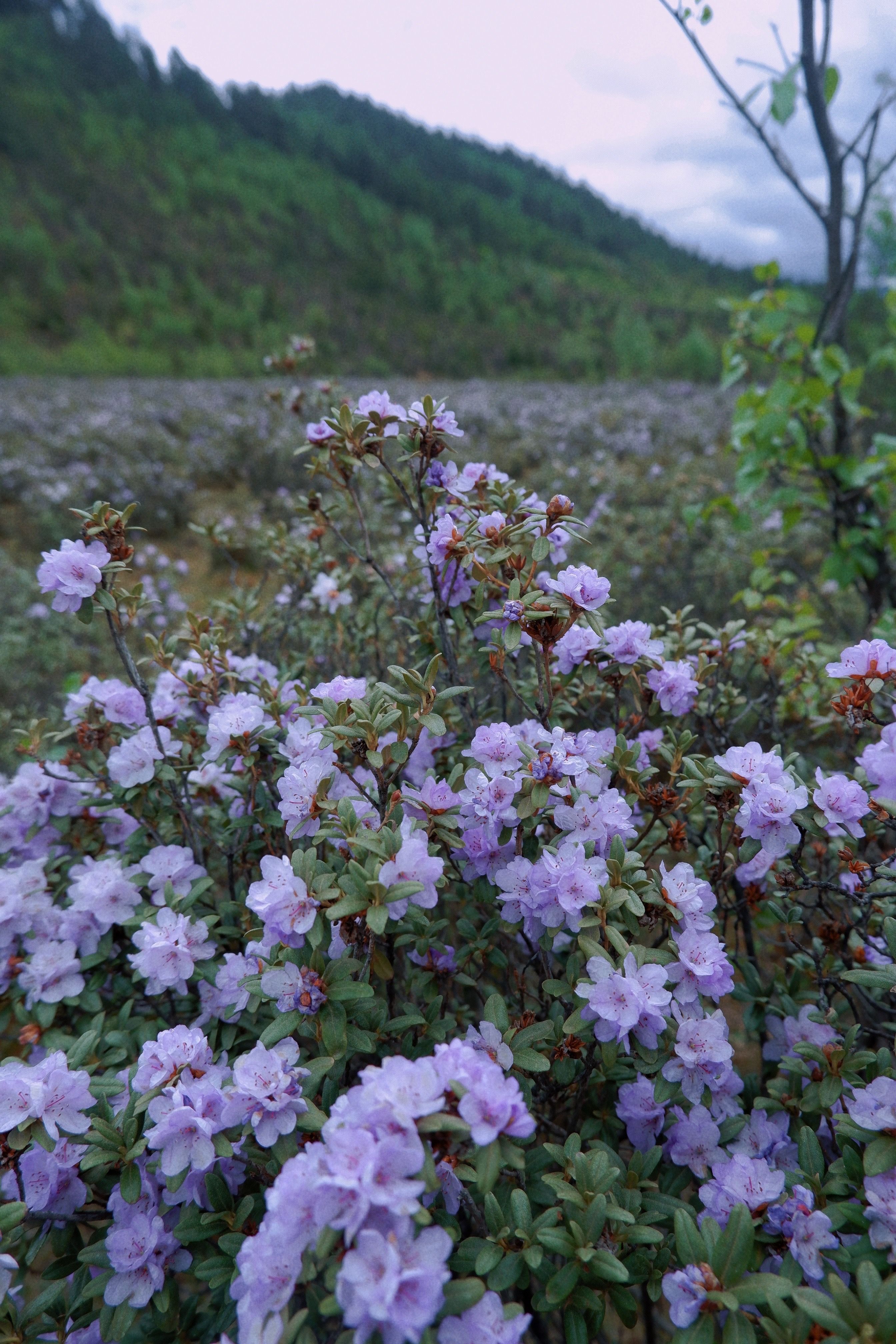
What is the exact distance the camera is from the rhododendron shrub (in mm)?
947

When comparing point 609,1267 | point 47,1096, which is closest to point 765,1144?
point 609,1267

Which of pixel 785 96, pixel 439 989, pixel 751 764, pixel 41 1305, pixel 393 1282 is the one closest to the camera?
pixel 393 1282

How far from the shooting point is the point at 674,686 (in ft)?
5.17

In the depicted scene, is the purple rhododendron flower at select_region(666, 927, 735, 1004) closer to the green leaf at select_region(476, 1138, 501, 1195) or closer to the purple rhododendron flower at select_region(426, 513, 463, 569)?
the green leaf at select_region(476, 1138, 501, 1195)

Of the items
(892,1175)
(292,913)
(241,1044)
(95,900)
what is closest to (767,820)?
(892,1175)

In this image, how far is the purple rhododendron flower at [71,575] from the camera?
140 cm

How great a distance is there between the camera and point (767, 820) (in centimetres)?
127

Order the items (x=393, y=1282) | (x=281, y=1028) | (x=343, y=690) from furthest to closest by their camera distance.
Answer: (x=343, y=690) < (x=281, y=1028) < (x=393, y=1282)

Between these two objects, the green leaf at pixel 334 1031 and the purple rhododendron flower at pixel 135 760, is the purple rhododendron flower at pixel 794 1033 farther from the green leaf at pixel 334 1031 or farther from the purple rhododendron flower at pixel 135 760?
the purple rhododendron flower at pixel 135 760

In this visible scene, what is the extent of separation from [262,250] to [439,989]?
43.2 meters

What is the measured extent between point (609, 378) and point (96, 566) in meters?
24.2

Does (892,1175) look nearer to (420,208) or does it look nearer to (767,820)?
(767,820)

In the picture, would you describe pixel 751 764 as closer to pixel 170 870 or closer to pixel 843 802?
pixel 843 802

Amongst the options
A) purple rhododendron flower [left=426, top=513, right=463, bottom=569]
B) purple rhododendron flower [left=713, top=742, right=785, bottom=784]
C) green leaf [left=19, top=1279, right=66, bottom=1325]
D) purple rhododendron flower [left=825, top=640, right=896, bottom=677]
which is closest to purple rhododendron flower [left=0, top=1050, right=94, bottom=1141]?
green leaf [left=19, top=1279, right=66, bottom=1325]
